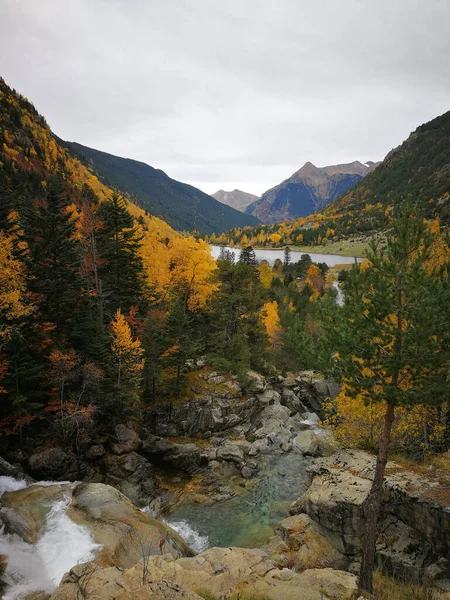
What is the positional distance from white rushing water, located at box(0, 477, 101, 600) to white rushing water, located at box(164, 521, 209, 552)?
7036 mm

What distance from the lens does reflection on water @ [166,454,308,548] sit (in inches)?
849

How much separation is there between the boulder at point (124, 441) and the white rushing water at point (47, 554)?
847cm

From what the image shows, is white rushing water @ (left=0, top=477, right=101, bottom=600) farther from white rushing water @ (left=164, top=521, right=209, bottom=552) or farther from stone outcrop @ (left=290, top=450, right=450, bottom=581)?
stone outcrop @ (left=290, top=450, right=450, bottom=581)

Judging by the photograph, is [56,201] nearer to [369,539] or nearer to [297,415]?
[369,539]

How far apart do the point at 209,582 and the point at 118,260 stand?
29585mm

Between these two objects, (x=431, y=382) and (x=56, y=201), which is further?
(x=56, y=201)

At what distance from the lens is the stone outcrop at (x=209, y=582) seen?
9.65 metres

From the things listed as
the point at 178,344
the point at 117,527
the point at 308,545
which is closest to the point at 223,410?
the point at 178,344

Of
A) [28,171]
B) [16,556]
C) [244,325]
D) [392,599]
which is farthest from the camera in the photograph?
[28,171]

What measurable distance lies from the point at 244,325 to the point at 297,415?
1428cm

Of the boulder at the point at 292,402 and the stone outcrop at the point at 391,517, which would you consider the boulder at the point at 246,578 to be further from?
the boulder at the point at 292,402

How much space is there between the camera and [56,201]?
90.5 ft

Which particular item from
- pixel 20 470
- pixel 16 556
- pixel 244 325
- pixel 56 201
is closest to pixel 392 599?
pixel 16 556

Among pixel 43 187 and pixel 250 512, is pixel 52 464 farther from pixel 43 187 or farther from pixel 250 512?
pixel 43 187
